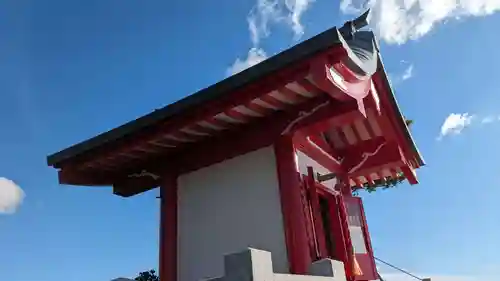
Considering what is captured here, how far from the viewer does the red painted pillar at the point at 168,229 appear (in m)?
5.18

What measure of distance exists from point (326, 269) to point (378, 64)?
8.93 feet

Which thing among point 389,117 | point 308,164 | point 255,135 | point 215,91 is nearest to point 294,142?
point 255,135

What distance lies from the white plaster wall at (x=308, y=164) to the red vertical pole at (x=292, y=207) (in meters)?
0.32

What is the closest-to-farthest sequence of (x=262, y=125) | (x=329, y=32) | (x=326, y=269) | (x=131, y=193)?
(x=326, y=269), (x=329, y=32), (x=262, y=125), (x=131, y=193)

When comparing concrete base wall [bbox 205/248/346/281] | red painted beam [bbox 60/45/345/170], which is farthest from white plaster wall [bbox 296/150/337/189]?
concrete base wall [bbox 205/248/346/281]

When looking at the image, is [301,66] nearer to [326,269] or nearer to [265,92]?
[265,92]

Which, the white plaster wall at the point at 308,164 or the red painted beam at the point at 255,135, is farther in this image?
the white plaster wall at the point at 308,164

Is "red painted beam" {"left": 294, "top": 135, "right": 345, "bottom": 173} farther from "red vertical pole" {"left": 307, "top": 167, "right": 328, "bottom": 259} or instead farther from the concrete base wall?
the concrete base wall

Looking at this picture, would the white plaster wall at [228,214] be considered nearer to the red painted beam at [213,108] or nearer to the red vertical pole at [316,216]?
the red vertical pole at [316,216]

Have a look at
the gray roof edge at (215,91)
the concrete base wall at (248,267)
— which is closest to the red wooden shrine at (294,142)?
the gray roof edge at (215,91)

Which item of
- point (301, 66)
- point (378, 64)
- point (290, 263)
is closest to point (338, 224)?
point (290, 263)

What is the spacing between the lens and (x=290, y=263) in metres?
4.28

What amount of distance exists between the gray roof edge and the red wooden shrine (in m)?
0.01

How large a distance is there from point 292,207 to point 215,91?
1.47 m
